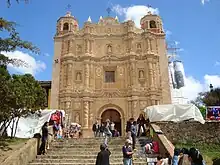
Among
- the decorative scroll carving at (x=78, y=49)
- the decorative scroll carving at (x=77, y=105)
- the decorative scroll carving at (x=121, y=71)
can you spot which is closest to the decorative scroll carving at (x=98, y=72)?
the decorative scroll carving at (x=121, y=71)

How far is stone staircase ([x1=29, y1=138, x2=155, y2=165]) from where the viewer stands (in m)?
8.27

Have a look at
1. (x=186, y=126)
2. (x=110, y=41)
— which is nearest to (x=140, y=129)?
(x=186, y=126)

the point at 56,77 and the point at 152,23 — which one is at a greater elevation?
the point at 152,23

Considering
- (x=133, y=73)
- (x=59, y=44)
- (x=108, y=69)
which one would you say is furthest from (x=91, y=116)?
(x=59, y=44)

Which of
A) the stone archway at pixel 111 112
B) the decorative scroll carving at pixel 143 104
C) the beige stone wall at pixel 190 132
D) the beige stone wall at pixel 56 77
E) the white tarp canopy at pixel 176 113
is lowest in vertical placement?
the beige stone wall at pixel 190 132

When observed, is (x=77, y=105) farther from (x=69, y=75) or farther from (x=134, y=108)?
(x=134, y=108)

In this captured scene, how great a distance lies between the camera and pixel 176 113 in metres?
14.2

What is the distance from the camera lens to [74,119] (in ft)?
64.0

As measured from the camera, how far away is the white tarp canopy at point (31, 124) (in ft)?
48.0

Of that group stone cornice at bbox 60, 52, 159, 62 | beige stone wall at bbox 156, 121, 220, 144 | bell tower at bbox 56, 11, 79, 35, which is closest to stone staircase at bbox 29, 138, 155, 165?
beige stone wall at bbox 156, 121, 220, 144

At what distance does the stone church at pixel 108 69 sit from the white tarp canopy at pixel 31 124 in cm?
361

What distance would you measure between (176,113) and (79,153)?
707 cm

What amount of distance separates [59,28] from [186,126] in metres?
15.2

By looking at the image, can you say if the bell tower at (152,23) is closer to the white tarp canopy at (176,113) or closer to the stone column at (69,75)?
the stone column at (69,75)
